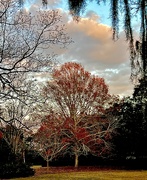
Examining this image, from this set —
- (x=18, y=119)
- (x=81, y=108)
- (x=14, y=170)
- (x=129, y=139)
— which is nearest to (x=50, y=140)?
(x=81, y=108)

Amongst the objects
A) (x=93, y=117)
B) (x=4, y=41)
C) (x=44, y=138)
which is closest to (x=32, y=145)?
(x=44, y=138)

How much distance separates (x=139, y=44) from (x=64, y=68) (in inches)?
1128

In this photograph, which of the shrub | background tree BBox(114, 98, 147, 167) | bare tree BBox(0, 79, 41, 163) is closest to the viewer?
bare tree BBox(0, 79, 41, 163)

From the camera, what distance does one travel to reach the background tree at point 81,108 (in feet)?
98.7

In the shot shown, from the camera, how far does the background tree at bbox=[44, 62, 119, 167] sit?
30094 millimetres

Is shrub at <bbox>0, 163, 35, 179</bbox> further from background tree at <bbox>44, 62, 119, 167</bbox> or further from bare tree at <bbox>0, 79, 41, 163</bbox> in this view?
background tree at <bbox>44, 62, 119, 167</bbox>

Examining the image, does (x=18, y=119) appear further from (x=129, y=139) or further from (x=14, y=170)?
(x=129, y=139)

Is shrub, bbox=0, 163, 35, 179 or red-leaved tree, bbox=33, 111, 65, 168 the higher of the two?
red-leaved tree, bbox=33, 111, 65, 168

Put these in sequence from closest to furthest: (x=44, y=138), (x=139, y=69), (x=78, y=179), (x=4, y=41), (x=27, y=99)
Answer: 1. (x=139, y=69)
2. (x=27, y=99)
3. (x=4, y=41)
4. (x=78, y=179)
5. (x=44, y=138)

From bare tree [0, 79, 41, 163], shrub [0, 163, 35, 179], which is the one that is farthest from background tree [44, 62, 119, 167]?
shrub [0, 163, 35, 179]

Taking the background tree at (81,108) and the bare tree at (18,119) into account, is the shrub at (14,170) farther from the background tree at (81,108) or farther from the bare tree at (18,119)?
the background tree at (81,108)

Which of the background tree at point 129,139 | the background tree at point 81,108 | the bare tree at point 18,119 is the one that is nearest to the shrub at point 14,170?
the bare tree at point 18,119

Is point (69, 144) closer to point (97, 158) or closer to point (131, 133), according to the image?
point (97, 158)

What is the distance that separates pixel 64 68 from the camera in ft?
98.0
